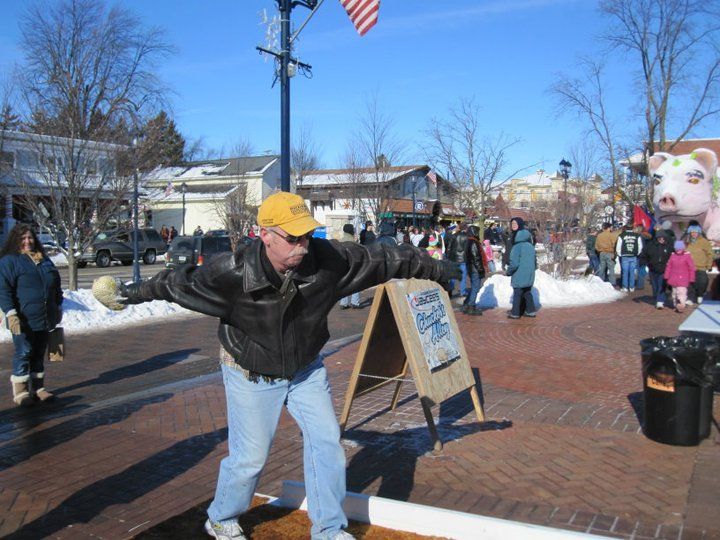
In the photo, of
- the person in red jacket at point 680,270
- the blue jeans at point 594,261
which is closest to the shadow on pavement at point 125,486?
the person in red jacket at point 680,270

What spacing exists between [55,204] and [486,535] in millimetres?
12055

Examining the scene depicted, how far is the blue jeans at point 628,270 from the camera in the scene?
17031 mm

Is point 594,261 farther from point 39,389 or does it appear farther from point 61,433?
point 61,433

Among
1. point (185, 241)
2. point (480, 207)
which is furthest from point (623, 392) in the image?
point (185, 241)

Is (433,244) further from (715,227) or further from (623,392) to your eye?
(623,392)

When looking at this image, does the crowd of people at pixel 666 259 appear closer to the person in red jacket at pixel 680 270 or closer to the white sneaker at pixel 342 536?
the person in red jacket at pixel 680 270

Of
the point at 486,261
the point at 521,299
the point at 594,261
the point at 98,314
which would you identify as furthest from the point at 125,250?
the point at 521,299

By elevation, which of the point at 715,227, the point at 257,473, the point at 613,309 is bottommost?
the point at 613,309

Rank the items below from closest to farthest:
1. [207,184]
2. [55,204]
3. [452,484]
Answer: [452,484] < [55,204] < [207,184]

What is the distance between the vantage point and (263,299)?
10.2 feet

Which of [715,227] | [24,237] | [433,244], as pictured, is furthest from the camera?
[433,244]

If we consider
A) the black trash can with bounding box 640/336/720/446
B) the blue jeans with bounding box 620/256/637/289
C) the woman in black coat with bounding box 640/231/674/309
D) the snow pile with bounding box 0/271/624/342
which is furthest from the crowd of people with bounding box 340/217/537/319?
the black trash can with bounding box 640/336/720/446

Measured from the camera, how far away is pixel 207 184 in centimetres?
4681

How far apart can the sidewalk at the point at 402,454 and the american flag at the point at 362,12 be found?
510 cm
